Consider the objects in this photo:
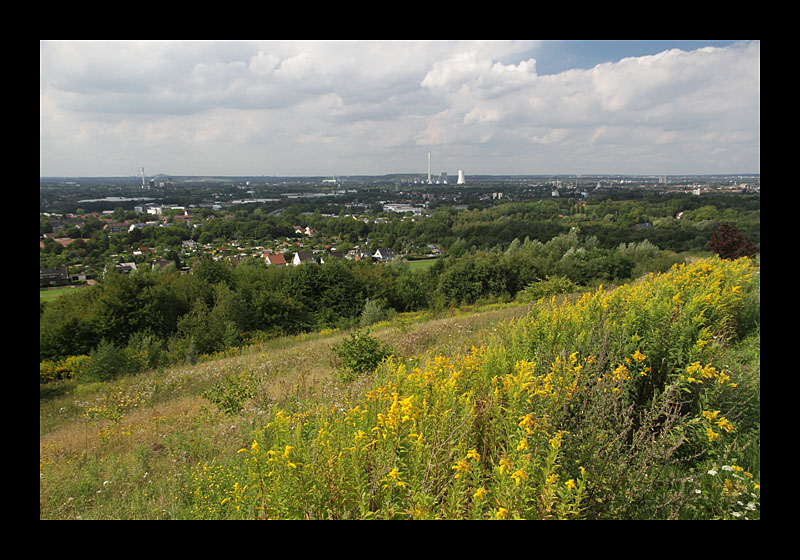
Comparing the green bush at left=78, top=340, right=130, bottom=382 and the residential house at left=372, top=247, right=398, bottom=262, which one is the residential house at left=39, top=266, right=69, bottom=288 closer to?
the green bush at left=78, top=340, right=130, bottom=382

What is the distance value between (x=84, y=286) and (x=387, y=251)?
42.3 metres

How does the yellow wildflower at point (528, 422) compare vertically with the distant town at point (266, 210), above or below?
below

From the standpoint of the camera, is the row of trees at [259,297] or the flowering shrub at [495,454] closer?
the flowering shrub at [495,454]

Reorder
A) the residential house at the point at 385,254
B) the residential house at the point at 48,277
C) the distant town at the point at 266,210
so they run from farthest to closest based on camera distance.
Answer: the residential house at the point at 385,254 → the distant town at the point at 266,210 → the residential house at the point at 48,277

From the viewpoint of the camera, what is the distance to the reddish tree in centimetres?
1673

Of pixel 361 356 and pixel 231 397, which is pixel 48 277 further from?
pixel 361 356

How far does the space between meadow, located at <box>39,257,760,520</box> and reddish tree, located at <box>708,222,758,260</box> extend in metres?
13.6

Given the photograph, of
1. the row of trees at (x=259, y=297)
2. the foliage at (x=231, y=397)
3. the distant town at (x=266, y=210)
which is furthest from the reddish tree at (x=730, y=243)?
the foliage at (x=231, y=397)

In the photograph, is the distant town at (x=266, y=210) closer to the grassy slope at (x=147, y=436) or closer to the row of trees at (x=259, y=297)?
the grassy slope at (x=147, y=436)

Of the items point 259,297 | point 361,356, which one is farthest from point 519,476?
point 259,297

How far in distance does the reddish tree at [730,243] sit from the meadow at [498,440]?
13.6 meters

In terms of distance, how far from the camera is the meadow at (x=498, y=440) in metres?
2.26

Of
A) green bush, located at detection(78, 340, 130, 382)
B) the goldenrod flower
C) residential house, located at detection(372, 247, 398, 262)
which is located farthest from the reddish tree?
residential house, located at detection(372, 247, 398, 262)
